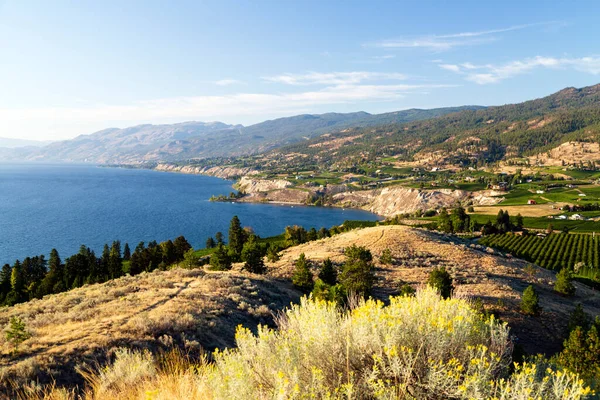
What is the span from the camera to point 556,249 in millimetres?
75812

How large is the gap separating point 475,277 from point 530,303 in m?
9.67

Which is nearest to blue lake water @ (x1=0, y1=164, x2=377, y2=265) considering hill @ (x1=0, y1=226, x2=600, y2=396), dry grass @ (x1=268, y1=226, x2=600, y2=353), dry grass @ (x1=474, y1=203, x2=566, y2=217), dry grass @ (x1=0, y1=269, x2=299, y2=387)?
dry grass @ (x1=474, y1=203, x2=566, y2=217)

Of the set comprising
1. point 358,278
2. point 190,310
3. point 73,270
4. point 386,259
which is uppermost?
point 190,310

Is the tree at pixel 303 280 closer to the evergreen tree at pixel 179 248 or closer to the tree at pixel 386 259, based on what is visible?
the tree at pixel 386 259

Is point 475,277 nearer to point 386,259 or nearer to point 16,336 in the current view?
point 386,259

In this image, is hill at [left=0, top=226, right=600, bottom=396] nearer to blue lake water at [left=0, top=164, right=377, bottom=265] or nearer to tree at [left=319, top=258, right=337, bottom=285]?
tree at [left=319, top=258, right=337, bottom=285]

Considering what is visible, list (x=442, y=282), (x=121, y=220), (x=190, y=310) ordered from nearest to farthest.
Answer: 1. (x=190, y=310)
2. (x=442, y=282)
3. (x=121, y=220)

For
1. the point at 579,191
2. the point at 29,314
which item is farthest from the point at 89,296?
the point at 579,191

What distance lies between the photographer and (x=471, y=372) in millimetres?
5219

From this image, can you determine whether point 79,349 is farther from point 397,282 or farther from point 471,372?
point 397,282

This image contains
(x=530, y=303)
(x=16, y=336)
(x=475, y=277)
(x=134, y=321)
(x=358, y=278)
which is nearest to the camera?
(x=16, y=336)

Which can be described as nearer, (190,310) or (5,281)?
(190,310)

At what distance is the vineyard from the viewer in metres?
66.5

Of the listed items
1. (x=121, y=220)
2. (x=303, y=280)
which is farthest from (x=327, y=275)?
(x=121, y=220)
